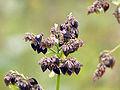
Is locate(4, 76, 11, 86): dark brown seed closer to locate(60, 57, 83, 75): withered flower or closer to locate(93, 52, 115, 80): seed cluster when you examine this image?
locate(60, 57, 83, 75): withered flower

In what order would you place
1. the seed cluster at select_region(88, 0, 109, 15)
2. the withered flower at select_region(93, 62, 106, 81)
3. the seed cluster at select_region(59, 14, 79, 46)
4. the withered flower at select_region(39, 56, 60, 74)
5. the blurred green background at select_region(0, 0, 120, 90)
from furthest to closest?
the blurred green background at select_region(0, 0, 120, 90) → the seed cluster at select_region(88, 0, 109, 15) → the withered flower at select_region(93, 62, 106, 81) → the seed cluster at select_region(59, 14, 79, 46) → the withered flower at select_region(39, 56, 60, 74)

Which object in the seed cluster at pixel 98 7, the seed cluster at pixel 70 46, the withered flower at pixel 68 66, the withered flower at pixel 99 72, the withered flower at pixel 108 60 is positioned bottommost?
the withered flower at pixel 68 66

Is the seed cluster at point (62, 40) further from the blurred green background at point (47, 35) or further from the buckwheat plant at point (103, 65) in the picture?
the blurred green background at point (47, 35)

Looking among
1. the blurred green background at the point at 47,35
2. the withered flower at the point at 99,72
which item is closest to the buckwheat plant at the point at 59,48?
the withered flower at the point at 99,72

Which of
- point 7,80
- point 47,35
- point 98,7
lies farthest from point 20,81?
point 47,35

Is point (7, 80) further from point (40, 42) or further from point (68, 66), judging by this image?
point (68, 66)

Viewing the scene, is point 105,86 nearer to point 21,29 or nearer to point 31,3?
point 21,29

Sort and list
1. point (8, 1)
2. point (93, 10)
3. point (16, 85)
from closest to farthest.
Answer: point (16, 85) → point (93, 10) → point (8, 1)

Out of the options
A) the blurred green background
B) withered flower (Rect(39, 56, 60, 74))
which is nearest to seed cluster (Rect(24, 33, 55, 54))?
withered flower (Rect(39, 56, 60, 74))

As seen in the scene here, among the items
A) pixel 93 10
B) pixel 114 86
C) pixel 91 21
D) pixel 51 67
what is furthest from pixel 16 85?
pixel 91 21
